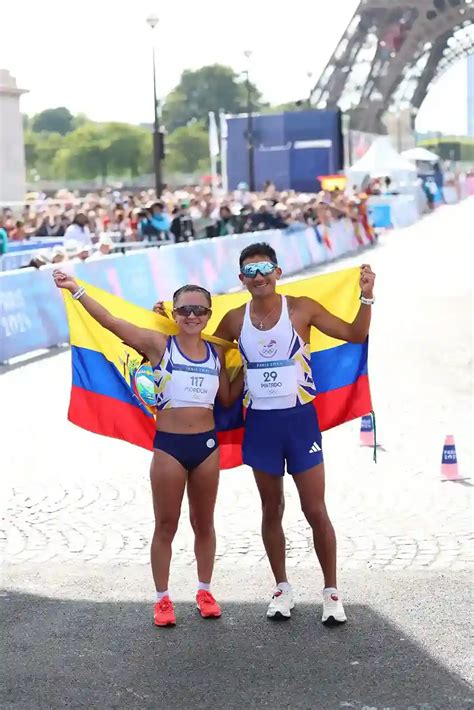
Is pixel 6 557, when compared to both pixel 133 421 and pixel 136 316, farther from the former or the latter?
pixel 136 316

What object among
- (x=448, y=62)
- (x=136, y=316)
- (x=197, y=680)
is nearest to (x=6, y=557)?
(x=136, y=316)

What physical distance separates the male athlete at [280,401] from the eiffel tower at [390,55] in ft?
230

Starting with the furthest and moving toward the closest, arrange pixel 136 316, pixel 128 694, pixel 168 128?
pixel 168 128
pixel 136 316
pixel 128 694

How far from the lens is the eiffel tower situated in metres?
75.8

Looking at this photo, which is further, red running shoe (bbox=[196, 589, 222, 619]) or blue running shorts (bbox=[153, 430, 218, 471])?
red running shoe (bbox=[196, 589, 222, 619])

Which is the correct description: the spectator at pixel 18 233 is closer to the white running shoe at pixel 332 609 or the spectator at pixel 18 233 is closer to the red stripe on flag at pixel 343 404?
the red stripe on flag at pixel 343 404

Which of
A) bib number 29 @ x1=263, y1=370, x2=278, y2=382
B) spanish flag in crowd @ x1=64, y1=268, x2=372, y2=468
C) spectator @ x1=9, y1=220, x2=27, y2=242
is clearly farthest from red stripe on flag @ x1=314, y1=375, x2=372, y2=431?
spectator @ x1=9, y1=220, x2=27, y2=242

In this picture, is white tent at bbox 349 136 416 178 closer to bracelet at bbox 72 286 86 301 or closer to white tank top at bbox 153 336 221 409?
bracelet at bbox 72 286 86 301

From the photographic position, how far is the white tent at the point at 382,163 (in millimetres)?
61500


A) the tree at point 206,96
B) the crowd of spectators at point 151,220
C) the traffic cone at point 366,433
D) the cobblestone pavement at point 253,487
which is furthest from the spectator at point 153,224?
the tree at point 206,96

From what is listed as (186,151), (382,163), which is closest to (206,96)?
(186,151)

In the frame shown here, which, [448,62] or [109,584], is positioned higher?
[448,62]

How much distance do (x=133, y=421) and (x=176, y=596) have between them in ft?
3.06

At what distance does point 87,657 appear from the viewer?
5812mm
